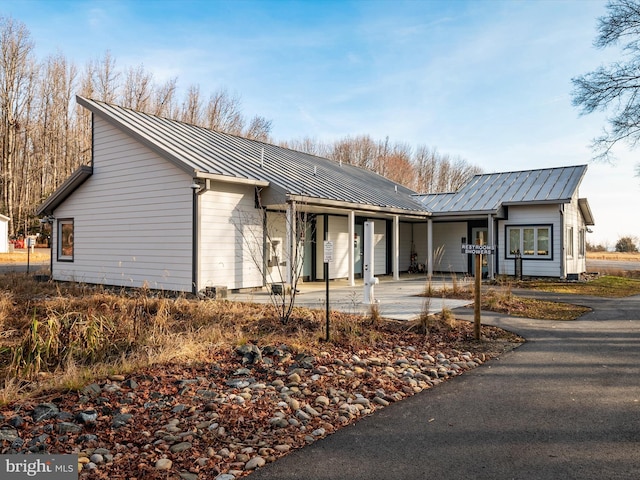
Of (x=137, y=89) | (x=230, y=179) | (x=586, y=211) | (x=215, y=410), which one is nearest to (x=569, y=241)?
Answer: (x=586, y=211)

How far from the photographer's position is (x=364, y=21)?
505 inches

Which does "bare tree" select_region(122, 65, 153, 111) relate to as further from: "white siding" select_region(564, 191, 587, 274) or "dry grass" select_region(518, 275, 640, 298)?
"dry grass" select_region(518, 275, 640, 298)

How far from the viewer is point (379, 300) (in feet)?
39.5

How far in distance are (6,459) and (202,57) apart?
15366 mm

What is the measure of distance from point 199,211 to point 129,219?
327cm

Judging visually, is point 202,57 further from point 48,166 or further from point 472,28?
point 48,166

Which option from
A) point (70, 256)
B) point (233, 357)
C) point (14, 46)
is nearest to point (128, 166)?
point (70, 256)

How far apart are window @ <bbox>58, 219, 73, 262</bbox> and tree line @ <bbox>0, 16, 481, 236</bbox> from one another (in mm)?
24390

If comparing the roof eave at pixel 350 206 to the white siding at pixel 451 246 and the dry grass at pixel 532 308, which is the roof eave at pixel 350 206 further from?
the dry grass at pixel 532 308

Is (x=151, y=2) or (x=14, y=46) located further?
(x=14, y=46)

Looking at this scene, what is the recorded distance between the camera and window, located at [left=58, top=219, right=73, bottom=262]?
52.4 feet

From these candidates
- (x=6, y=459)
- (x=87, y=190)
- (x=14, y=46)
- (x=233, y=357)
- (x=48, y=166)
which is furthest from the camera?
(x=48, y=166)

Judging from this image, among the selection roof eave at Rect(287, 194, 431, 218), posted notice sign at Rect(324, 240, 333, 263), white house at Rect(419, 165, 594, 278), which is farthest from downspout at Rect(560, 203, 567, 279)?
posted notice sign at Rect(324, 240, 333, 263)

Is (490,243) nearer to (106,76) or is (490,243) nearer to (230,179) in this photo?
(230,179)
